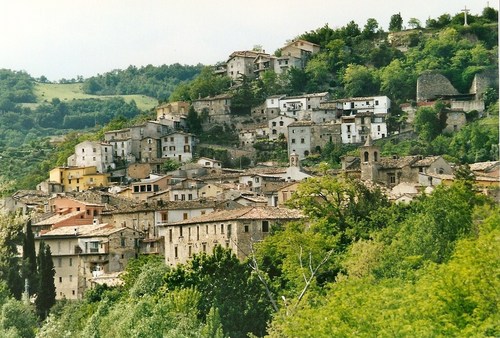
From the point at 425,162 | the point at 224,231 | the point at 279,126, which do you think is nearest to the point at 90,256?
the point at 224,231

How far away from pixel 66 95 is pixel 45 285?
106 metres

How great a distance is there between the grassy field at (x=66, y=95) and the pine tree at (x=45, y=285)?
92.2 metres

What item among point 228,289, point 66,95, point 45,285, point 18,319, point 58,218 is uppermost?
point 66,95

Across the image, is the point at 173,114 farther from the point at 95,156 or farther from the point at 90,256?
the point at 90,256

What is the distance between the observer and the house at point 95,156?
9538cm

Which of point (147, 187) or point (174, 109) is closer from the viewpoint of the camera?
point (147, 187)

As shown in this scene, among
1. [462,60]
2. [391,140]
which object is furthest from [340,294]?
[462,60]

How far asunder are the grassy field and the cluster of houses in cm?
4633

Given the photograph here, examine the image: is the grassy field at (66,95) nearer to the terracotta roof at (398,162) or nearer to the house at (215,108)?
the house at (215,108)

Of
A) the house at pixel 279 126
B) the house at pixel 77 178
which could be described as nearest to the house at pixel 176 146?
the house at pixel 77 178

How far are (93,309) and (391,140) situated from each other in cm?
4160

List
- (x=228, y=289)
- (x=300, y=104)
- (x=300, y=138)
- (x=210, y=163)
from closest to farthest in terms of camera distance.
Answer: (x=228, y=289) < (x=210, y=163) < (x=300, y=138) < (x=300, y=104)

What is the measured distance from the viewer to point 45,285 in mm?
62375

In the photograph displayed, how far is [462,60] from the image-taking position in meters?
109
